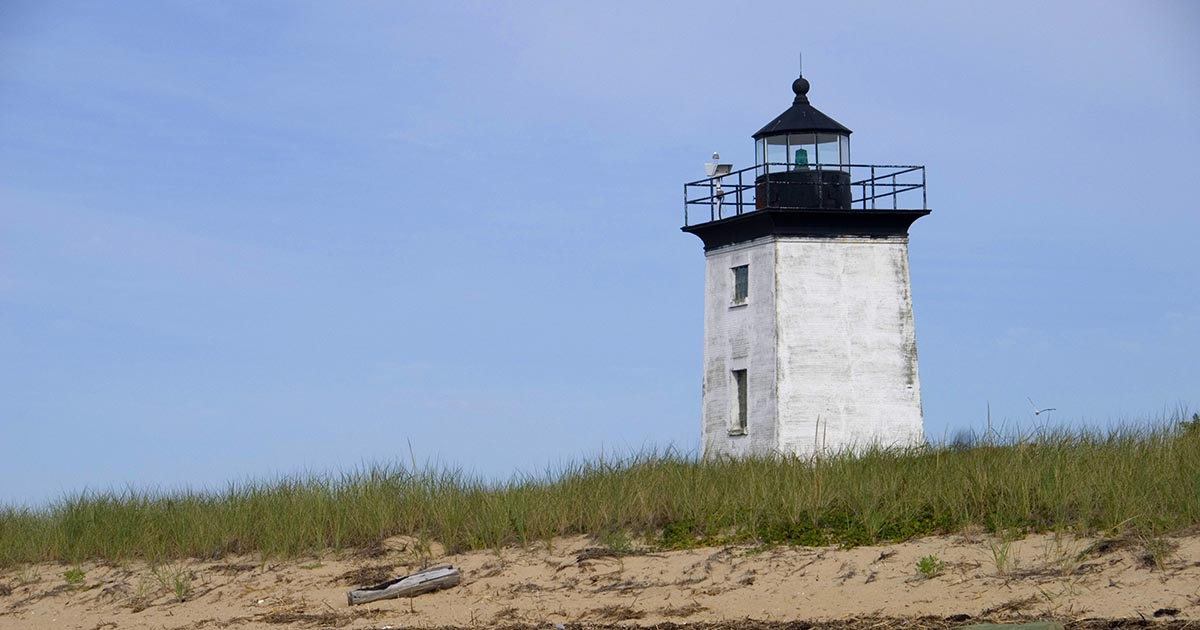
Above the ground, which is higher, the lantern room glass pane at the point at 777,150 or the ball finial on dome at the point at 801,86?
the ball finial on dome at the point at 801,86

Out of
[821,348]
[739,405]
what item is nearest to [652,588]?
[821,348]

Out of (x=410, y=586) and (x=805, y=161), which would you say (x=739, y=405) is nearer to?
(x=805, y=161)

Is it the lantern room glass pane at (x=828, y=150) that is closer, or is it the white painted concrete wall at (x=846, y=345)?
the white painted concrete wall at (x=846, y=345)

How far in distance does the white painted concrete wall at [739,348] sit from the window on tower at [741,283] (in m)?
0.07

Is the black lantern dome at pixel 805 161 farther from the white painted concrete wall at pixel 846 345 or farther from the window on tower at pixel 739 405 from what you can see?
the window on tower at pixel 739 405

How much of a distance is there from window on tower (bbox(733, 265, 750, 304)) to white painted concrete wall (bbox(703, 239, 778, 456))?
0.23ft

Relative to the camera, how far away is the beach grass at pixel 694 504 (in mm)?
11398

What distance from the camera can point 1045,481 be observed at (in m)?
11.6

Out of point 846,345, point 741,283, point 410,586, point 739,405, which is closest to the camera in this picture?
point 410,586

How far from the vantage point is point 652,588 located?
11383 mm

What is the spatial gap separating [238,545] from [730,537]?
15.5 feet

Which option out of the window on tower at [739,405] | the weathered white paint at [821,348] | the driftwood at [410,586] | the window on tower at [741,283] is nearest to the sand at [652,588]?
the driftwood at [410,586]

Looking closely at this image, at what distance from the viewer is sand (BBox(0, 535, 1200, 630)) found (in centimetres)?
1002

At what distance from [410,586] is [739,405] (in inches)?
429
